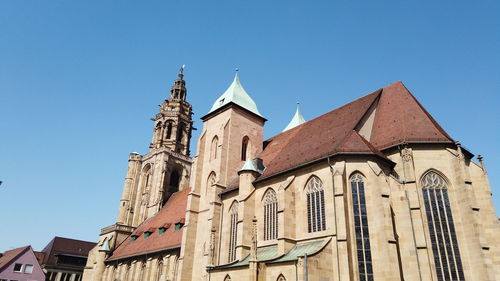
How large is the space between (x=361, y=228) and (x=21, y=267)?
4073cm

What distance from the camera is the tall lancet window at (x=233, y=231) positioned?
26.6 meters

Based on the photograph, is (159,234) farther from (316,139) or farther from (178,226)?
(316,139)

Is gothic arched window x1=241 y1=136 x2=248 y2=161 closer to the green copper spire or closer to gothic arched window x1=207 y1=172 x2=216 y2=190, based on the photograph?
gothic arched window x1=207 y1=172 x2=216 y2=190

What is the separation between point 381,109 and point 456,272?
36.0ft

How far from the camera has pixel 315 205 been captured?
21891mm

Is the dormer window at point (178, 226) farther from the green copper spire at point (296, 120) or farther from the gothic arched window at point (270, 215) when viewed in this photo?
the green copper spire at point (296, 120)

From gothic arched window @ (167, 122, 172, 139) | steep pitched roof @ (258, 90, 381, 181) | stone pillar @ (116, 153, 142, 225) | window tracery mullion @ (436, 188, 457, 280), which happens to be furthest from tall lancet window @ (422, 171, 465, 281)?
gothic arched window @ (167, 122, 172, 139)

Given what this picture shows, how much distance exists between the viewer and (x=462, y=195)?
20062mm

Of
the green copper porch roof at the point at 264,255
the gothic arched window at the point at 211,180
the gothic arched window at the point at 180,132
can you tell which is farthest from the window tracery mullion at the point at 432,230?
the gothic arched window at the point at 180,132

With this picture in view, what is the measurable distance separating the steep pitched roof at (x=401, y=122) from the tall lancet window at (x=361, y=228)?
131 inches

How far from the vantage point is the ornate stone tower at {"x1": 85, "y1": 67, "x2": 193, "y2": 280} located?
42094 mm

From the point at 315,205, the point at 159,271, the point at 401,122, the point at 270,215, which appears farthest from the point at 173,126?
the point at 401,122

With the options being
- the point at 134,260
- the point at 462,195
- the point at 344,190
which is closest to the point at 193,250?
the point at 134,260

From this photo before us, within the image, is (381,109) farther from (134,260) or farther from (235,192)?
(134,260)
